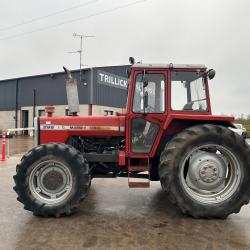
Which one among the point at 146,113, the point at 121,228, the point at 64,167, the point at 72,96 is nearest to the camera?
the point at 121,228

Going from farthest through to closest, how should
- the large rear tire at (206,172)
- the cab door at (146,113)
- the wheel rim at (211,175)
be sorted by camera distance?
1. the cab door at (146,113)
2. the wheel rim at (211,175)
3. the large rear tire at (206,172)

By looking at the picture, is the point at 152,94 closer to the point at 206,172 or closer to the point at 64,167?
the point at 206,172

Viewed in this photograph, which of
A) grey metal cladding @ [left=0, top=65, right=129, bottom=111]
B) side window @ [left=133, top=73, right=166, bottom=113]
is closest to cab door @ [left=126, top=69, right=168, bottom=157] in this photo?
side window @ [left=133, top=73, right=166, bottom=113]

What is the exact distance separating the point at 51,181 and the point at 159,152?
190 cm

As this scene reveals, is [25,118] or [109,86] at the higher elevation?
[109,86]

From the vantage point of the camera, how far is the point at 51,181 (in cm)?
493

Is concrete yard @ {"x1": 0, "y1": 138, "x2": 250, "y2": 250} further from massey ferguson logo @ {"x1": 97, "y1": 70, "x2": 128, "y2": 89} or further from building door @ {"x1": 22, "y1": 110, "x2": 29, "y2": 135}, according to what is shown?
building door @ {"x1": 22, "y1": 110, "x2": 29, "y2": 135}

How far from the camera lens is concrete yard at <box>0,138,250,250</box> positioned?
3770mm

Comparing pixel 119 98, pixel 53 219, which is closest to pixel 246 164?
pixel 53 219

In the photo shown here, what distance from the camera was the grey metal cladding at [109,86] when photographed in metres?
26.1

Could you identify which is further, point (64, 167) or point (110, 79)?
point (110, 79)

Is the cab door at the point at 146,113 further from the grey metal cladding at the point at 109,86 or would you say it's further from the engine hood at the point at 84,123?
the grey metal cladding at the point at 109,86

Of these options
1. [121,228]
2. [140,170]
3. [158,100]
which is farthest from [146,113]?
[121,228]

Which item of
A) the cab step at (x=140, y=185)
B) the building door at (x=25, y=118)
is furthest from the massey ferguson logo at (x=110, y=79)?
the cab step at (x=140, y=185)
